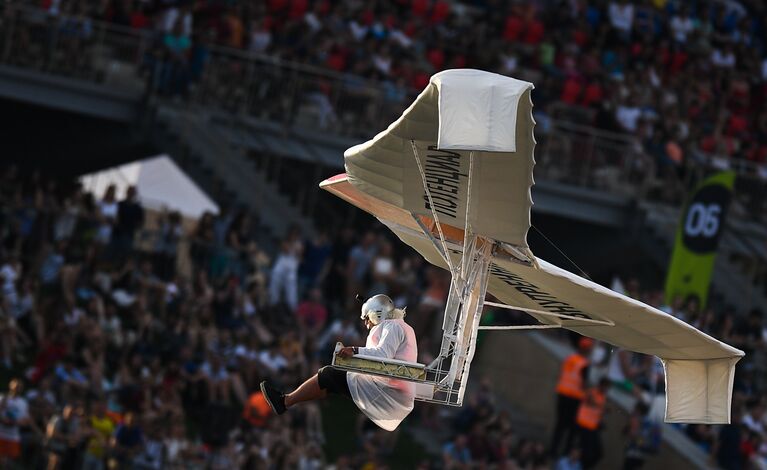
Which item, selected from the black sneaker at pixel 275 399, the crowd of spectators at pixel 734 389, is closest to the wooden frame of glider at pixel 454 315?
the black sneaker at pixel 275 399

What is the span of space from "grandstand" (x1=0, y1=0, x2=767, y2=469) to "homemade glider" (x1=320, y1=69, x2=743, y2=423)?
729 cm

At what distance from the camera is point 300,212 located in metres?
26.6

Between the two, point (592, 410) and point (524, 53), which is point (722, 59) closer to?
point (524, 53)

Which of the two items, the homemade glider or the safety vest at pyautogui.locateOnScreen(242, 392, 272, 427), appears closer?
the homemade glider

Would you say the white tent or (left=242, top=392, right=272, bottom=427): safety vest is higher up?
the white tent

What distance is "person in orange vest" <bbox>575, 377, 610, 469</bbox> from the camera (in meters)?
23.2

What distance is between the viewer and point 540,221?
30688 millimetres

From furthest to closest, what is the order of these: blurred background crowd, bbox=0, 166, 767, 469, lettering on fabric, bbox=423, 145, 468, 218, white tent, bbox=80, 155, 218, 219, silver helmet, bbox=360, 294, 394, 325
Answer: white tent, bbox=80, 155, 218, 219, blurred background crowd, bbox=0, 166, 767, 469, silver helmet, bbox=360, 294, 394, 325, lettering on fabric, bbox=423, 145, 468, 218

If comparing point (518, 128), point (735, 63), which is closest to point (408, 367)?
point (518, 128)

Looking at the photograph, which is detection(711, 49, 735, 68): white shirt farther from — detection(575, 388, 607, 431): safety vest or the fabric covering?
the fabric covering

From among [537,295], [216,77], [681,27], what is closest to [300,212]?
[216,77]

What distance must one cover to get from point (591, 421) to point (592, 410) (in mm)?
170

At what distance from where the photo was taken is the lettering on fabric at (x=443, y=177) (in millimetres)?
11695

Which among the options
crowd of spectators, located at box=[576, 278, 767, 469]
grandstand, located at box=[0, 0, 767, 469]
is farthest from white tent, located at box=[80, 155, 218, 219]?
crowd of spectators, located at box=[576, 278, 767, 469]
